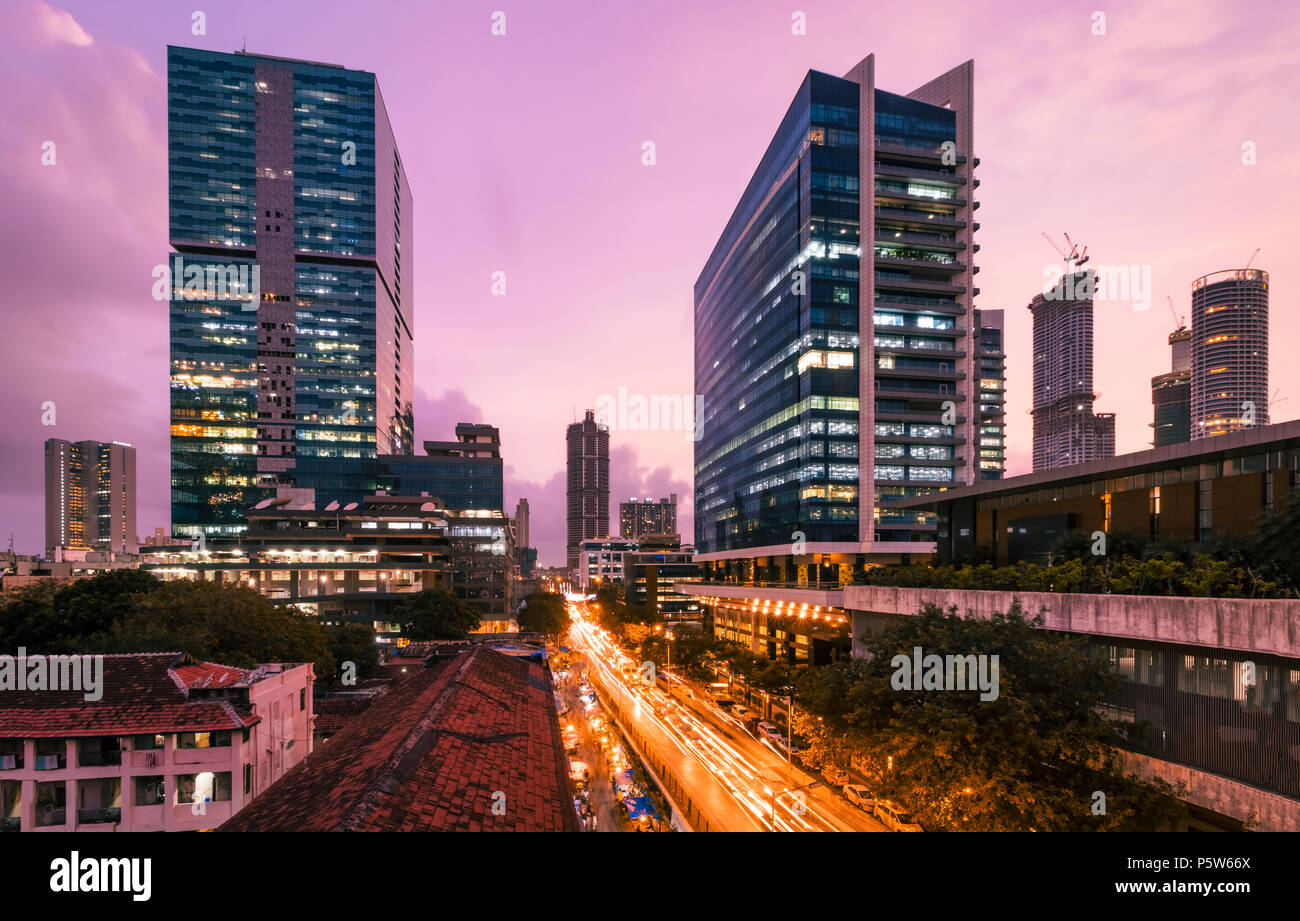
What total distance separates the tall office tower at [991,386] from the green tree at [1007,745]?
116 metres

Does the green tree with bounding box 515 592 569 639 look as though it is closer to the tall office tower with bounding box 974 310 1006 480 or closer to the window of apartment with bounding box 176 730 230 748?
the window of apartment with bounding box 176 730 230 748

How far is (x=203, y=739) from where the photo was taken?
73.0 ft

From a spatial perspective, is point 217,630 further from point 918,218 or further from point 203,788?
point 918,218

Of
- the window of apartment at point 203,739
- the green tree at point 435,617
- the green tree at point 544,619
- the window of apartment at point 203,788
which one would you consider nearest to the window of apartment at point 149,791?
→ the window of apartment at point 203,788

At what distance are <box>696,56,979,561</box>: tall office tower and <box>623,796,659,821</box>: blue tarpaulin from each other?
42.9 meters

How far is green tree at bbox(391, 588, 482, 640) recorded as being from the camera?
218ft

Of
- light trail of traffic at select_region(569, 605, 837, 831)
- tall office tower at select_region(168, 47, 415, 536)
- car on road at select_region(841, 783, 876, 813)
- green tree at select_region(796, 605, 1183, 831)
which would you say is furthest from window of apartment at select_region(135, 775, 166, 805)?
tall office tower at select_region(168, 47, 415, 536)

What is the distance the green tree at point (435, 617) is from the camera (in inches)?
2618

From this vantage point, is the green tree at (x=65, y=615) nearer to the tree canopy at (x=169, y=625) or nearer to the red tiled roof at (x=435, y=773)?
the tree canopy at (x=169, y=625)

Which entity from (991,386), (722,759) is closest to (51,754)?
(722,759)

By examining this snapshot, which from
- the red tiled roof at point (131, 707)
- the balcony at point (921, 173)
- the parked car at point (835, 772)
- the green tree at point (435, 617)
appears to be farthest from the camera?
the balcony at point (921, 173)

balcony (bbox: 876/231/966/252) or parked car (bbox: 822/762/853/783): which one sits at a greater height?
balcony (bbox: 876/231/966/252)

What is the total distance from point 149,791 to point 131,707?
3150mm

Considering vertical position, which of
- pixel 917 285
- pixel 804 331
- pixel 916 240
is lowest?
pixel 804 331
